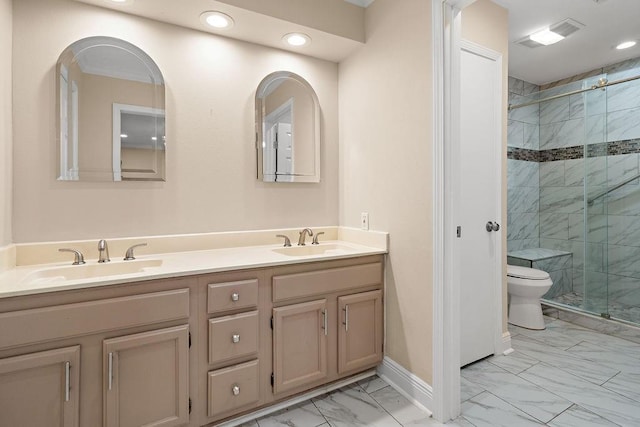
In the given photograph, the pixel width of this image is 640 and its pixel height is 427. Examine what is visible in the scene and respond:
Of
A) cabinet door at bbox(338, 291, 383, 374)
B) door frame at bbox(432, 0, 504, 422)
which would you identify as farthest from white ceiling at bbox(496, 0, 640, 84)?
cabinet door at bbox(338, 291, 383, 374)

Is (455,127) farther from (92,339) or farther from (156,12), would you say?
(92,339)

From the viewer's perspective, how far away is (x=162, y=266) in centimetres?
154

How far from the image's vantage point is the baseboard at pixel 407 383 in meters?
1.69

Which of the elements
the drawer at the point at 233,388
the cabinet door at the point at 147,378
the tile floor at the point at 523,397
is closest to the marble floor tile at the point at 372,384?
the tile floor at the point at 523,397

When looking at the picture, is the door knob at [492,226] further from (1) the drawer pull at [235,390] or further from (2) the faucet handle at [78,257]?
(2) the faucet handle at [78,257]

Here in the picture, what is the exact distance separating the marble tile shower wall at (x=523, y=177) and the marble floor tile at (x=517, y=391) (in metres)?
1.96

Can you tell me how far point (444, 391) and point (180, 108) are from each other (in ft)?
7.10

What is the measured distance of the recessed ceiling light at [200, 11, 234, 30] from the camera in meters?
1.82

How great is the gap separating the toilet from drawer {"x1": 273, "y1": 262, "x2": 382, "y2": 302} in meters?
1.57

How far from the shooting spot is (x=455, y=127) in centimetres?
163

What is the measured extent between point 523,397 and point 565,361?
68 centimetres

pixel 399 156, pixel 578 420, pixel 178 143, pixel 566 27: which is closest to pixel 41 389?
pixel 178 143

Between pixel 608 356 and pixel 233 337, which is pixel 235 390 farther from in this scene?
pixel 608 356

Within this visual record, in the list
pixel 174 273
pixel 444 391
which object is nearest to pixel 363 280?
pixel 444 391
